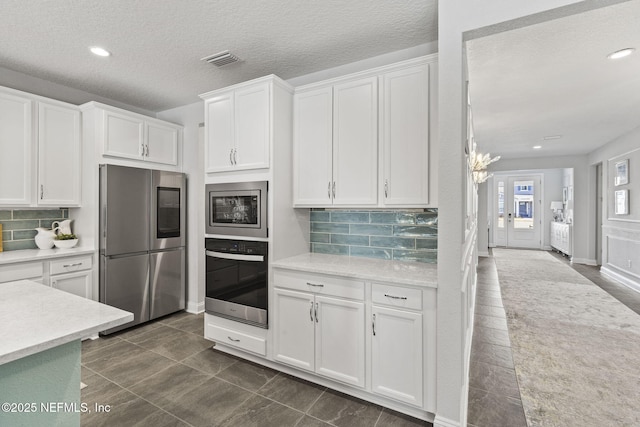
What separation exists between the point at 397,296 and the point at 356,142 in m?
→ 1.21

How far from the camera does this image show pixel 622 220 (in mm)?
5422

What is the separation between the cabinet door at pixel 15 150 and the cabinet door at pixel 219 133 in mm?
1712

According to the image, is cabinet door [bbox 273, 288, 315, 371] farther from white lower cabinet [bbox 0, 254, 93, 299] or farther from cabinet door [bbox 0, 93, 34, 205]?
cabinet door [bbox 0, 93, 34, 205]

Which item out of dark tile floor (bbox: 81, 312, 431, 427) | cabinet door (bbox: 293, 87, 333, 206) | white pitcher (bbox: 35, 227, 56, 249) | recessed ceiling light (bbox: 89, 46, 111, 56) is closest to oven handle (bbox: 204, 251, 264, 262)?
cabinet door (bbox: 293, 87, 333, 206)

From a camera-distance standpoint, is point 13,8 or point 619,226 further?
point 619,226

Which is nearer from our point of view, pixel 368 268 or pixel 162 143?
pixel 368 268

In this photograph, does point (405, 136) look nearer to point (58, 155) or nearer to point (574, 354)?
point (574, 354)

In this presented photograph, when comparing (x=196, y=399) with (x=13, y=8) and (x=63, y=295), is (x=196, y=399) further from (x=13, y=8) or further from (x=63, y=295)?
(x=13, y=8)

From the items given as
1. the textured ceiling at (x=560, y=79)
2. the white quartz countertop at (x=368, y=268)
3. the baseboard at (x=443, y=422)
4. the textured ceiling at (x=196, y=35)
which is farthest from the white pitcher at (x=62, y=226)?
the textured ceiling at (x=560, y=79)

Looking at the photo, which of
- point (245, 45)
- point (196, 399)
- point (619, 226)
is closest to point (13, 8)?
point (245, 45)

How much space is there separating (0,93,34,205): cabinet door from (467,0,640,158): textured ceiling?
161 inches

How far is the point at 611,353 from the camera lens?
284cm

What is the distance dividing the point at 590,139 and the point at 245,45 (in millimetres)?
6500

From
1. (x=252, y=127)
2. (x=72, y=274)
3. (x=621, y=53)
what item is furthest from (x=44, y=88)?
(x=621, y=53)
